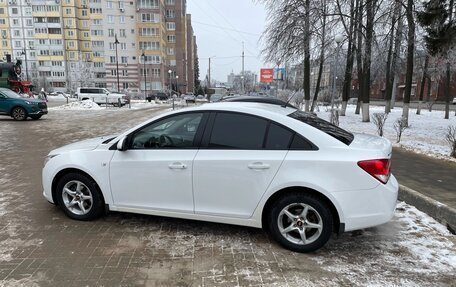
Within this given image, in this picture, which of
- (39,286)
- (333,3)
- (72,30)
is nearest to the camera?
(39,286)

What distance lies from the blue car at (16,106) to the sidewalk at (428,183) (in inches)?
696

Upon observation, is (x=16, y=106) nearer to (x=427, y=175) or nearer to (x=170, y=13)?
(x=427, y=175)

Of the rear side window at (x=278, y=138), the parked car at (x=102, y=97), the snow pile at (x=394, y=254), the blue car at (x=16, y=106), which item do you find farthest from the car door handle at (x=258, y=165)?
the parked car at (x=102, y=97)

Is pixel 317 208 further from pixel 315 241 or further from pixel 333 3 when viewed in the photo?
pixel 333 3

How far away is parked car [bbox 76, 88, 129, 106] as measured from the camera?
124ft

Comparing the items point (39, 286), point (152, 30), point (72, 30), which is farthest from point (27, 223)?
point (72, 30)

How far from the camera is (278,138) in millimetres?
3859

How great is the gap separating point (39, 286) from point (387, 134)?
12769mm

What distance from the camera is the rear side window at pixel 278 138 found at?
150 inches

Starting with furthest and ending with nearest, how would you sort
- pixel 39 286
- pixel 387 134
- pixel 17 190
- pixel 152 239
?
pixel 387 134 < pixel 17 190 < pixel 152 239 < pixel 39 286

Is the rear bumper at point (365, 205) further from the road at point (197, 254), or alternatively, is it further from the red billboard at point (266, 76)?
the red billboard at point (266, 76)

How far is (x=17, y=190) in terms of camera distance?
603cm

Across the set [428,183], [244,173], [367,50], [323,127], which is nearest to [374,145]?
[323,127]

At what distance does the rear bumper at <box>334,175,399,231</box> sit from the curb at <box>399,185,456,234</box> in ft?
4.94
